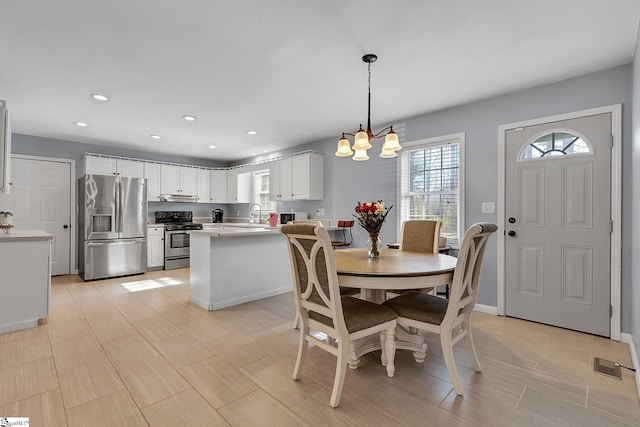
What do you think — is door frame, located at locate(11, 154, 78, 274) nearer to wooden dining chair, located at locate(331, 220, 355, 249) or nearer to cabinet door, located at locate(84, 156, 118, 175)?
cabinet door, located at locate(84, 156, 118, 175)

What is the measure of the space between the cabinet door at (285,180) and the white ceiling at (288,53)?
1478 millimetres

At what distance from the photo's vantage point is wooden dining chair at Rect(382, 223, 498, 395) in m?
1.77

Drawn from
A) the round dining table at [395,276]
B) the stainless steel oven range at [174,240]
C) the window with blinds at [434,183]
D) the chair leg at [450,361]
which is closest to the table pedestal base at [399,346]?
the round dining table at [395,276]

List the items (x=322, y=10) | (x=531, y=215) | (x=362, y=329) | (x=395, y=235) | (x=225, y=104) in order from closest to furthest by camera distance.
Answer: (x=362, y=329) → (x=322, y=10) → (x=531, y=215) → (x=225, y=104) → (x=395, y=235)

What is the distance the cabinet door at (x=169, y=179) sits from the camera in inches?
236

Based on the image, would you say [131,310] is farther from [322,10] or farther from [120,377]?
[322,10]

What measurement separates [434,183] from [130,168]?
5.28m

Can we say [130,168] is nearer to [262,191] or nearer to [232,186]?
[232,186]

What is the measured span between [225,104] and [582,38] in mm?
3299

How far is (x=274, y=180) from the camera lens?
5570 mm

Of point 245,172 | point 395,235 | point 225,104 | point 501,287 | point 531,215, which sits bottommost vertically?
point 501,287

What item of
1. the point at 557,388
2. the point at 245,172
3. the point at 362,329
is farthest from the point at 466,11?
the point at 245,172

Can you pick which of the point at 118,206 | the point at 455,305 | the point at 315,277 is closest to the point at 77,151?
the point at 118,206

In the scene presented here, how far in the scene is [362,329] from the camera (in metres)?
1.76
